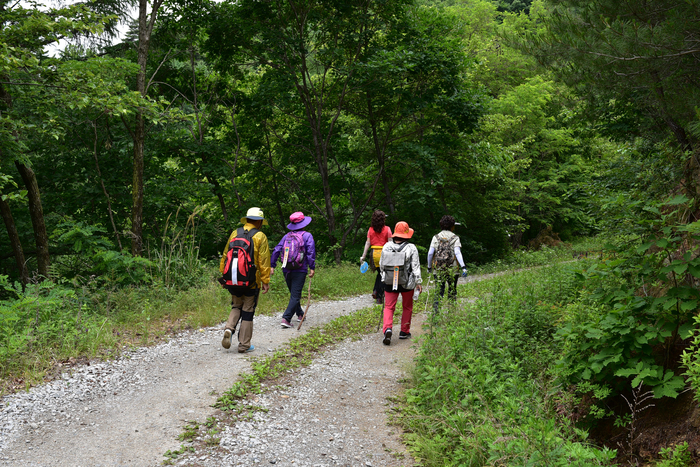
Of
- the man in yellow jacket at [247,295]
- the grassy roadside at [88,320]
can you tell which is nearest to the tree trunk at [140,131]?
the grassy roadside at [88,320]

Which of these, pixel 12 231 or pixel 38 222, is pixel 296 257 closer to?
pixel 38 222

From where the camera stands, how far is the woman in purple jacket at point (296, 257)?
8.08 metres

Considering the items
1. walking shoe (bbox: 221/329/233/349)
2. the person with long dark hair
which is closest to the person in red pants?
the person with long dark hair

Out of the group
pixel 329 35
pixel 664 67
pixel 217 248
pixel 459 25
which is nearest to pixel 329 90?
pixel 329 35

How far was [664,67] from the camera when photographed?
17.0 ft

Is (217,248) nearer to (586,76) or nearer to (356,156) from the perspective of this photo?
(356,156)

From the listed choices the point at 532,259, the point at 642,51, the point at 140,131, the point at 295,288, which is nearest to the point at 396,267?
the point at 295,288

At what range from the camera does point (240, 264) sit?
6.44 m

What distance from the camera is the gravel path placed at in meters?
Answer: 3.96

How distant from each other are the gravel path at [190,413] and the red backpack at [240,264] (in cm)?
108

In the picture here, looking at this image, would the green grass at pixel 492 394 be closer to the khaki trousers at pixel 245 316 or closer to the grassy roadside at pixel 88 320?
the khaki trousers at pixel 245 316

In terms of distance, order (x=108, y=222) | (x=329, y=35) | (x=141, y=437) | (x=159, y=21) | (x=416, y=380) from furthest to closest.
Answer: (x=329, y=35) → (x=159, y=21) → (x=108, y=222) → (x=416, y=380) → (x=141, y=437)

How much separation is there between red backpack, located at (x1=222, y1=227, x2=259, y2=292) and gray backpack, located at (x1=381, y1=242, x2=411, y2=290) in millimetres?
2143

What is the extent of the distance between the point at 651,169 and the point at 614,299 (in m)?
2.67
